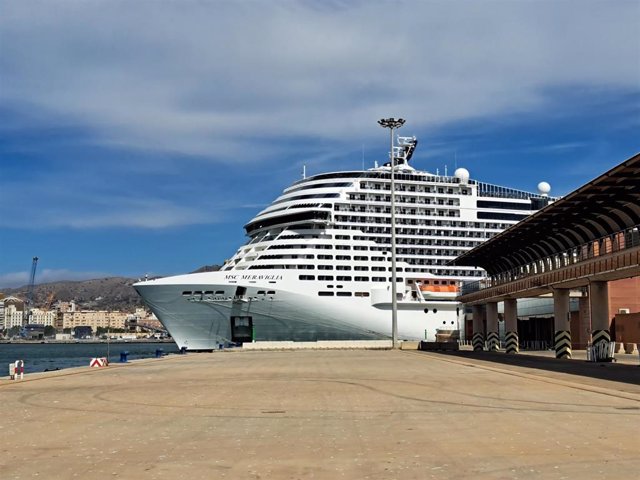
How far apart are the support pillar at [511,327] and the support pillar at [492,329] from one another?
5666 millimetres

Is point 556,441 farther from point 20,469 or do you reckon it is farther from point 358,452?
point 20,469

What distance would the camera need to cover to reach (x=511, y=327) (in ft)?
193

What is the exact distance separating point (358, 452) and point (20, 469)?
453cm

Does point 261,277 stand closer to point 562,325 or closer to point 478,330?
point 478,330

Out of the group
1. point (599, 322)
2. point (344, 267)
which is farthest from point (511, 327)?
point (344, 267)

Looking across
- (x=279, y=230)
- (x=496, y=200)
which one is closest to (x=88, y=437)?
(x=279, y=230)

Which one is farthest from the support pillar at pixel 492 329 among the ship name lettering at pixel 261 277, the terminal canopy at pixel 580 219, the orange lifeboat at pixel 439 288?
the ship name lettering at pixel 261 277

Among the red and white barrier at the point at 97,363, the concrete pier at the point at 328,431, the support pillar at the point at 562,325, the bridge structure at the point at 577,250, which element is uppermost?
the bridge structure at the point at 577,250

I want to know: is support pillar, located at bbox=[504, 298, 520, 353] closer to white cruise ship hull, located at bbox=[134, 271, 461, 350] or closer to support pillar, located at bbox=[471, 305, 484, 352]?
support pillar, located at bbox=[471, 305, 484, 352]

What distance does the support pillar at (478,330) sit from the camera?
2630 inches

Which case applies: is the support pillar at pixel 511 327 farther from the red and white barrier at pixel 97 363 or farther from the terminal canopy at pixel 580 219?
the red and white barrier at pixel 97 363

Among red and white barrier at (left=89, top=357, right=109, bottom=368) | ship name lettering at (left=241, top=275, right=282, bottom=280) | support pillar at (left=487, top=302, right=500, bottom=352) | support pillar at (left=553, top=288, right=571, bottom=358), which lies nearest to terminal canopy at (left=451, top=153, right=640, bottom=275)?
support pillar at (left=553, top=288, right=571, bottom=358)

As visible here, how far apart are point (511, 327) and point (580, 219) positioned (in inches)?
799

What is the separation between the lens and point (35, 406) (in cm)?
1864
